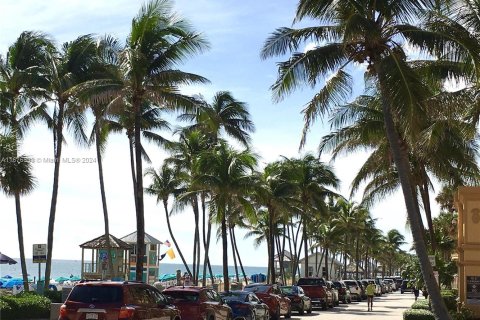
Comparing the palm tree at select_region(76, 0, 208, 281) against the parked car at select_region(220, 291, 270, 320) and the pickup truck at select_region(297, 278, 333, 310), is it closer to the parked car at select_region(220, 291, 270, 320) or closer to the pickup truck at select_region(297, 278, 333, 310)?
the parked car at select_region(220, 291, 270, 320)

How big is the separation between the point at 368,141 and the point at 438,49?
1057 cm

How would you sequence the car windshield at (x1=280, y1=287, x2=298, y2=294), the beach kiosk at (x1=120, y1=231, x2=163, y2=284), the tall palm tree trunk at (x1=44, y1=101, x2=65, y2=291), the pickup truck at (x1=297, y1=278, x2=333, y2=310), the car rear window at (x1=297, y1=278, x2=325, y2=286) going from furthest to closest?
the beach kiosk at (x1=120, y1=231, x2=163, y2=284) → the car rear window at (x1=297, y1=278, x2=325, y2=286) → the pickup truck at (x1=297, y1=278, x2=333, y2=310) → the car windshield at (x1=280, y1=287, x2=298, y2=294) → the tall palm tree trunk at (x1=44, y1=101, x2=65, y2=291)

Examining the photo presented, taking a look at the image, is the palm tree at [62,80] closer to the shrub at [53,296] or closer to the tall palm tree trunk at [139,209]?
the shrub at [53,296]

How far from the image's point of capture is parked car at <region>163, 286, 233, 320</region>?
19.9 metres

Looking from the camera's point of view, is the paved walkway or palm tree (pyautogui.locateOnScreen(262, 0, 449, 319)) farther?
the paved walkway

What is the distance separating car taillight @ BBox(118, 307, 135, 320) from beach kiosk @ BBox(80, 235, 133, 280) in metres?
27.9

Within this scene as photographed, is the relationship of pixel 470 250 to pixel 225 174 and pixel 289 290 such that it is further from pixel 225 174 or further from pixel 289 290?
pixel 225 174

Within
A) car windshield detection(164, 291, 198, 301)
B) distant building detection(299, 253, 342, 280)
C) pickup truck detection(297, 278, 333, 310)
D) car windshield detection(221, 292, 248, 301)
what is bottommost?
distant building detection(299, 253, 342, 280)

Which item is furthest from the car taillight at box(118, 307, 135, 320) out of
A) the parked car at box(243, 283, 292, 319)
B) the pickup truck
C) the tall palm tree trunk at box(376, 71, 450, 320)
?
the pickup truck

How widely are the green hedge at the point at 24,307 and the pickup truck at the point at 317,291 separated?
1967cm

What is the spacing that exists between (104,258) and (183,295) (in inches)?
1000

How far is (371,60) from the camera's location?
20.0 meters

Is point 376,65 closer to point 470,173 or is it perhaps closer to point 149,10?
point 149,10

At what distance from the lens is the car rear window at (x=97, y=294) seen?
50.6 ft
